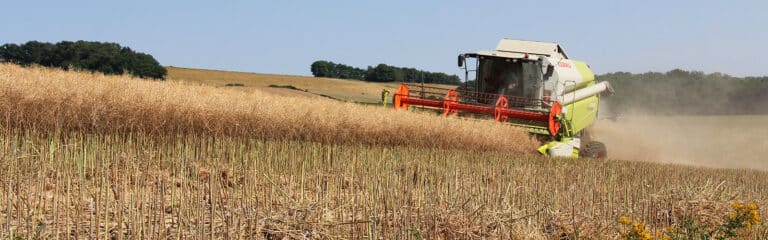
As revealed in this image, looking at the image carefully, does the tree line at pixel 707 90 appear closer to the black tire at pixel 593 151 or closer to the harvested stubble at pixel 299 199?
the black tire at pixel 593 151

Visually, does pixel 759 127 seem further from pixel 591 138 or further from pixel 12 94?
pixel 12 94

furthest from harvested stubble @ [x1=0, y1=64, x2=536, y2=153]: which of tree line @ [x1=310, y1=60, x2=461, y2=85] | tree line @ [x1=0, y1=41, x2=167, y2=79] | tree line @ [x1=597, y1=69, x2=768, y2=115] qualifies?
tree line @ [x1=310, y1=60, x2=461, y2=85]

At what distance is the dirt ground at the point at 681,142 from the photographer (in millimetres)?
17922

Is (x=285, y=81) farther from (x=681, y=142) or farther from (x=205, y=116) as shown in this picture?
(x=205, y=116)

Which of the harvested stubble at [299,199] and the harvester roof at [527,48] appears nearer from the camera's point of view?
the harvested stubble at [299,199]

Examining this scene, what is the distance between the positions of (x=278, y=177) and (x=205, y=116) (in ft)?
14.2

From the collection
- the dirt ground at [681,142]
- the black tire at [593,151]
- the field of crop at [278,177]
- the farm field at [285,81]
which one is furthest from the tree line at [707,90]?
the field of crop at [278,177]

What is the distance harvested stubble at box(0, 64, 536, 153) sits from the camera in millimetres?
9750

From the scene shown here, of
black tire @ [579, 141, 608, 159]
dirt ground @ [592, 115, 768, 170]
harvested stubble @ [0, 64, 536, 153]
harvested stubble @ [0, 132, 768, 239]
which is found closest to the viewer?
harvested stubble @ [0, 132, 768, 239]

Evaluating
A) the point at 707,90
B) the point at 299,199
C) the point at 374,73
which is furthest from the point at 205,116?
the point at 374,73

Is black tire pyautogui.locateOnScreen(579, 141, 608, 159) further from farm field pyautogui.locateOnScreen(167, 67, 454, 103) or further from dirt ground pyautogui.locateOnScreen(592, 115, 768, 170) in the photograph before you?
farm field pyautogui.locateOnScreen(167, 67, 454, 103)

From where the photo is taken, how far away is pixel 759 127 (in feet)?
95.5

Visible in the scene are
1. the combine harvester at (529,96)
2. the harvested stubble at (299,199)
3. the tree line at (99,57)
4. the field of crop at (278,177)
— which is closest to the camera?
the harvested stubble at (299,199)

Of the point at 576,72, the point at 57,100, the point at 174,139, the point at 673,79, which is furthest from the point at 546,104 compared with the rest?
the point at 673,79
